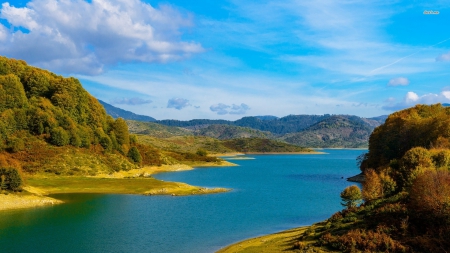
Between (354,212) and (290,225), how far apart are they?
1645 cm

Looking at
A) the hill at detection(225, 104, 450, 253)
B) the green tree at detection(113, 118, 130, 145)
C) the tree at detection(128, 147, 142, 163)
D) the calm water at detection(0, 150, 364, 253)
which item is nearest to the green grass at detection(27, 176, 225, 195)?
→ the calm water at detection(0, 150, 364, 253)

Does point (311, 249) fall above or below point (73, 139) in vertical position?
below

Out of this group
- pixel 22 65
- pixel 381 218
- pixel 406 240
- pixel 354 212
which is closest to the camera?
pixel 406 240

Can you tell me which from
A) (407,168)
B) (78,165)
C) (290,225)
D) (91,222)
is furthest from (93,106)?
(407,168)

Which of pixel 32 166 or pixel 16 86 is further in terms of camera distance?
pixel 16 86

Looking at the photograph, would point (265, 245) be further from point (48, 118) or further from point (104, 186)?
point (48, 118)

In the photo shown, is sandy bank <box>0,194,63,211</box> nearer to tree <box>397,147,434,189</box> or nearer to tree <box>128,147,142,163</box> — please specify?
tree <box>397,147,434,189</box>

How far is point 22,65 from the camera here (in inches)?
5679

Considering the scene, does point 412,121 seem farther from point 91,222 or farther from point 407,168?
point 91,222

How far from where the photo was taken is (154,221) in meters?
57.5

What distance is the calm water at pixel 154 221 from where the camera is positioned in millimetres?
44219

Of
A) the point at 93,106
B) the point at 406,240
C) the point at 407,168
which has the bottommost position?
the point at 406,240

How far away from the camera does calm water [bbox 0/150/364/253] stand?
4422 cm

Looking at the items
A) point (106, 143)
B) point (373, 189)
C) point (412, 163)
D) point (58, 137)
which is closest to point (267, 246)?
point (373, 189)
